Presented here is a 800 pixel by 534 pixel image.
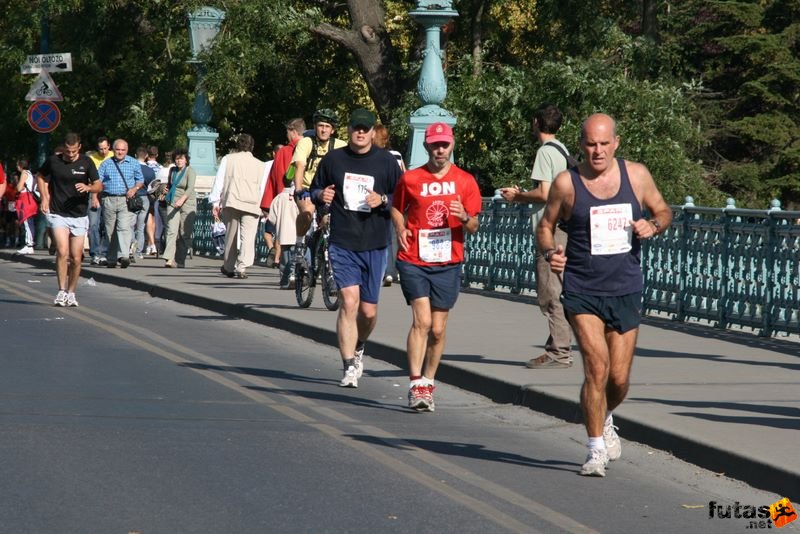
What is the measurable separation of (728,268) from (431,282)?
17.5ft

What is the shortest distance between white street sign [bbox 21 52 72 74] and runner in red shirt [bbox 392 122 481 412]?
19164 millimetres

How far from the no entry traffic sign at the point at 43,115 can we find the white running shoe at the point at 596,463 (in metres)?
22.8

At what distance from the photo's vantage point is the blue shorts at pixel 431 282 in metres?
→ 9.94

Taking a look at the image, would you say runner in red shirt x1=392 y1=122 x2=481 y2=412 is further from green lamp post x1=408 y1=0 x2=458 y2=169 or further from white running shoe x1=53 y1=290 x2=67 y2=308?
green lamp post x1=408 y1=0 x2=458 y2=169

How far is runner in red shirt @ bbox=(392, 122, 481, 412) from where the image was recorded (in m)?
9.88

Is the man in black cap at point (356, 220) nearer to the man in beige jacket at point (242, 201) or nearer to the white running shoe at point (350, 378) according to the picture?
the white running shoe at point (350, 378)

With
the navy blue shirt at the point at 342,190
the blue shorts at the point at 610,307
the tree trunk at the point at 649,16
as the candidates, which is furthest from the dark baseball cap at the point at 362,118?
the tree trunk at the point at 649,16

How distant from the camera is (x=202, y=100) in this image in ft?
94.6

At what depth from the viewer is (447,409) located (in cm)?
1023

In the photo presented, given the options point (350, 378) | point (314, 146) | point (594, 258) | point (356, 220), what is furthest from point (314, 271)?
point (594, 258)

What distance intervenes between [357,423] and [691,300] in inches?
262

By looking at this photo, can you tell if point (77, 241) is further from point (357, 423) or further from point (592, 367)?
point (592, 367)

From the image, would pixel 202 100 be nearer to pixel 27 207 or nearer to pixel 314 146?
pixel 27 207

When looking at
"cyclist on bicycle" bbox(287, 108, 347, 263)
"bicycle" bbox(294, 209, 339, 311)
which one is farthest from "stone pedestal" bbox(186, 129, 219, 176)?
"cyclist on bicycle" bbox(287, 108, 347, 263)
